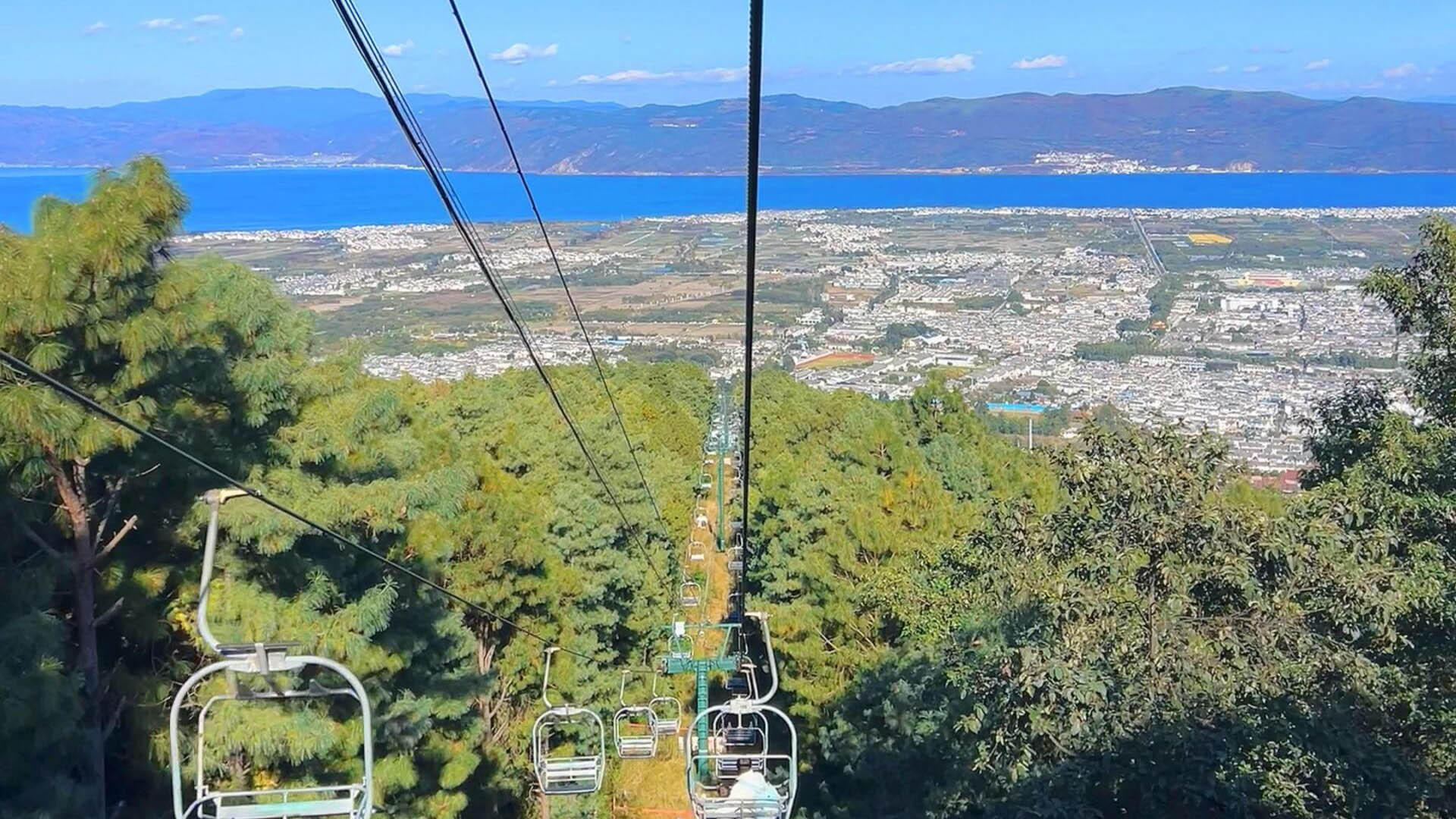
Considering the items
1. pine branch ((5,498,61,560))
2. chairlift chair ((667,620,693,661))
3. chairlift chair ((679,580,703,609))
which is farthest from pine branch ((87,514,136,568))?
chairlift chair ((679,580,703,609))

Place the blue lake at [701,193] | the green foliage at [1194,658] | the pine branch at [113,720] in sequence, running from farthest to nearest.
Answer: the blue lake at [701,193], the pine branch at [113,720], the green foliage at [1194,658]

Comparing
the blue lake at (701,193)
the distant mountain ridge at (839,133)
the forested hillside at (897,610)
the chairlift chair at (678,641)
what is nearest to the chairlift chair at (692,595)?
the chairlift chair at (678,641)

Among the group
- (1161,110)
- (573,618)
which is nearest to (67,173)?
(573,618)

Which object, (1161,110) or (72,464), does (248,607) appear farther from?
(1161,110)

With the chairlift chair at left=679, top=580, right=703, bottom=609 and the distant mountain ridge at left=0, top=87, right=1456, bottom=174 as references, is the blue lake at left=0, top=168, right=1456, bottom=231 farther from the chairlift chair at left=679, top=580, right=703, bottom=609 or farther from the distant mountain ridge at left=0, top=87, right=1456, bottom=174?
the chairlift chair at left=679, top=580, right=703, bottom=609

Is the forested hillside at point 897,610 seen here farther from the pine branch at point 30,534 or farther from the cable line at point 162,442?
the cable line at point 162,442

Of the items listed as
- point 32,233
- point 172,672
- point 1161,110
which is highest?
point 1161,110

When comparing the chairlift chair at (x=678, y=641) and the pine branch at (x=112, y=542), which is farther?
the chairlift chair at (x=678, y=641)

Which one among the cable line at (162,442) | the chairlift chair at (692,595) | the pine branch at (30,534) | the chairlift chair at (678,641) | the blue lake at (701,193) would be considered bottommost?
the chairlift chair at (692,595)

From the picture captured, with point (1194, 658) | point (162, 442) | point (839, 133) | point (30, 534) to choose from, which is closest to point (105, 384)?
point (30, 534)
